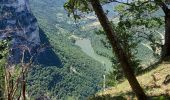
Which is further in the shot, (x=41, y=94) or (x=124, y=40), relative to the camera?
(x=124, y=40)

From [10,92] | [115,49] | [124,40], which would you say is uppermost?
[10,92]

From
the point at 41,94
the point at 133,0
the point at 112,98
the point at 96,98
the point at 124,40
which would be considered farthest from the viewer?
the point at 124,40

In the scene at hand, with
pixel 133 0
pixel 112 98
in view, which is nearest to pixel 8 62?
pixel 112 98

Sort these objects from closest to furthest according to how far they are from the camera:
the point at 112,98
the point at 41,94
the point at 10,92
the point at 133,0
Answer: the point at 10,92
the point at 41,94
the point at 112,98
the point at 133,0

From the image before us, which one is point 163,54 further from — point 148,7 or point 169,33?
point 148,7

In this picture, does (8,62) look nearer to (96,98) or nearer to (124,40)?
(96,98)

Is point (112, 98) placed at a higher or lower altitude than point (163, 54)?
higher

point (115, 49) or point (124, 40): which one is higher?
point (115, 49)

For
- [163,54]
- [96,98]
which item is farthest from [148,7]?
[96,98]

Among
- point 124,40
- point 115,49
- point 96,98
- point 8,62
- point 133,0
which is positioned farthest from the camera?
point 124,40
